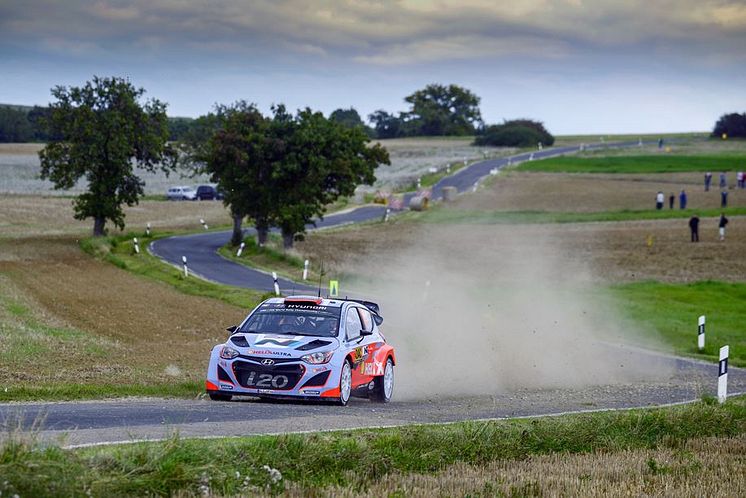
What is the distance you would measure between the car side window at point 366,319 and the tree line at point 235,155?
35.5 meters

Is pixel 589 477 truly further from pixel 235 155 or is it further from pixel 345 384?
pixel 235 155

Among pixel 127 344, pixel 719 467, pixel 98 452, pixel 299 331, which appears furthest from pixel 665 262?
pixel 98 452

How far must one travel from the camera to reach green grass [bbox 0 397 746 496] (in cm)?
878

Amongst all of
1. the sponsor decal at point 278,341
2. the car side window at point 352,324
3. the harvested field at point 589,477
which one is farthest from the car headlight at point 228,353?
the harvested field at point 589,477

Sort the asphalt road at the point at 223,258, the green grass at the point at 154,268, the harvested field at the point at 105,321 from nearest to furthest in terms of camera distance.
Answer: the harvested field at the point at 105,321 → the green grass at the point at 154,268 → the asphalt road at the point at 223,258

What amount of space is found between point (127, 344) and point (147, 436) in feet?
45.2

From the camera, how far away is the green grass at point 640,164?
116 metres

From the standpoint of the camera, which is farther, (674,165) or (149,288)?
(674,165)

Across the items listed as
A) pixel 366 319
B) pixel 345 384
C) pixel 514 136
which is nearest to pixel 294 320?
pixel 345 384

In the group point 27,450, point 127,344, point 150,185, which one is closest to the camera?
point 27,450

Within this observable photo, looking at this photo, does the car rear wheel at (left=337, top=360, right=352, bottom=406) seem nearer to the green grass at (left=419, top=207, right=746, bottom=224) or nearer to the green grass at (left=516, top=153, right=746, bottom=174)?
the green grass at (left=419, top=207, right=746, bottom=224)

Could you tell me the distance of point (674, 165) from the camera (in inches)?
4779

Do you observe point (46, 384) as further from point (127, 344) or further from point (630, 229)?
point (630, 229)

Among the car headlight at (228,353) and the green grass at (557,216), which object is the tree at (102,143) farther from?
the car headlight at (228,353)
